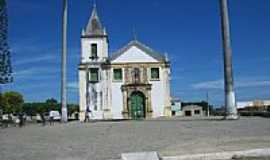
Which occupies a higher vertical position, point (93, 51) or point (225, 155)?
point (93, 51)

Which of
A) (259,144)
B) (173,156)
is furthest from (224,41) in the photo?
(173,156)

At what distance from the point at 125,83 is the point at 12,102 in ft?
129

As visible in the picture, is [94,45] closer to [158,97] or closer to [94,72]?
[94,72]

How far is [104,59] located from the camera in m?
49.1

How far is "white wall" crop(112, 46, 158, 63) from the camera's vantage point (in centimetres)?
4878

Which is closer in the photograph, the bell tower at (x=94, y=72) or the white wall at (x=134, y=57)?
the bell tower at (x=94, y=72)

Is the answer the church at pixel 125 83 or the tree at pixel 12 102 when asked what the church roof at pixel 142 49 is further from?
the tree at pixel 12 102

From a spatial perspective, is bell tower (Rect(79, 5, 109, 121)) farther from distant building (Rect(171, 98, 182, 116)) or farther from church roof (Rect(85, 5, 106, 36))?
distant building (Rect(171, 98, 182, 116))

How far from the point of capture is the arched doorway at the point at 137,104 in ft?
158

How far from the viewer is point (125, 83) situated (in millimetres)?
48406

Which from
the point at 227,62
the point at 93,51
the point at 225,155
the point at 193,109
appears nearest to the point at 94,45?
the point at 93,51

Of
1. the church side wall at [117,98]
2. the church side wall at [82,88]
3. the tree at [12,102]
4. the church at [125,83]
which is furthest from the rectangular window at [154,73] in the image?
the tree at [12,102]

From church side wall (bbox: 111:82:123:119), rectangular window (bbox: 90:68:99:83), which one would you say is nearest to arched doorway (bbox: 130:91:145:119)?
church side wall (bbox: 111:82:123:119)

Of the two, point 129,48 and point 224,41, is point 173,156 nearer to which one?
point 224,41
